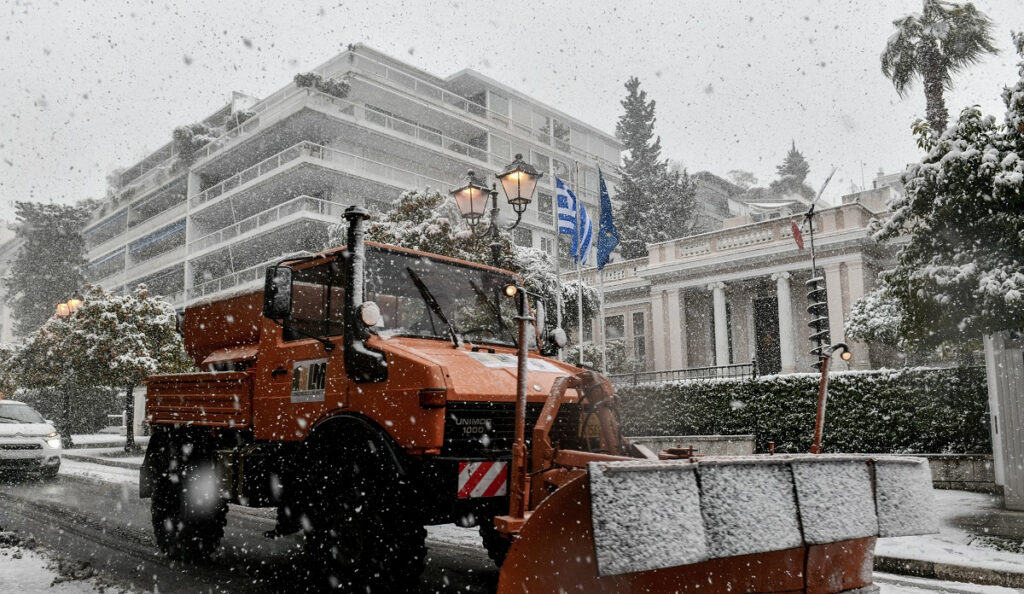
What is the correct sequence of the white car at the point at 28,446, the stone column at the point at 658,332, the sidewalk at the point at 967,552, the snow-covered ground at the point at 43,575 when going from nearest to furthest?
the snow-covered ground at the point at 43,575
the sidewalk at the point at 967,552
the white car at the point at 28,446
the stone column at the point at 658,332

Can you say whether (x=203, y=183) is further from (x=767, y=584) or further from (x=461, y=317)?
(x=767, y=584)

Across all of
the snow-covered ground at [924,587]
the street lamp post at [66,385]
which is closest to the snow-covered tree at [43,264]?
the street lamp post at [66,385]

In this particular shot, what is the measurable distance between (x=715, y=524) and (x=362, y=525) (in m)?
2.37

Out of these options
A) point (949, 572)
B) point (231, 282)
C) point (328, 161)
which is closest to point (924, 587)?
point (949, 572)

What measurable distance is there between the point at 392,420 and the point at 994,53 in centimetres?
2150

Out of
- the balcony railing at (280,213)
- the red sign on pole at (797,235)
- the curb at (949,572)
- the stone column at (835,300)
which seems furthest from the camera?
the balcony railing at (280,213)

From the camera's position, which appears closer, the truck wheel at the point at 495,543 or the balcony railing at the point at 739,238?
the truck wheel at the point at 495,543

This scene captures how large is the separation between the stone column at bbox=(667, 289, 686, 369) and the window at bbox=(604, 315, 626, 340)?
327 centimetres

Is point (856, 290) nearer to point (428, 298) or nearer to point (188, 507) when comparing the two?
point (428, 298)

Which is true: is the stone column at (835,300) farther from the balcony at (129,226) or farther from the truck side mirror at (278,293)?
the balcony at (129,226)

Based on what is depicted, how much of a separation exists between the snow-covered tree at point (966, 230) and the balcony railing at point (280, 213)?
971 inches

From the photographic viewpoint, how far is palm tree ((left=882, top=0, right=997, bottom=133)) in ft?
63.2

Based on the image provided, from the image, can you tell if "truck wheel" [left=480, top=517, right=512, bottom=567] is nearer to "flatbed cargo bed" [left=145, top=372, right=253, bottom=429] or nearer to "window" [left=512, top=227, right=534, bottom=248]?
"flatbed cargo bed" [left=145, top=372, right=253, bottom=429]

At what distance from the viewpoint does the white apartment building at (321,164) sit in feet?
109
